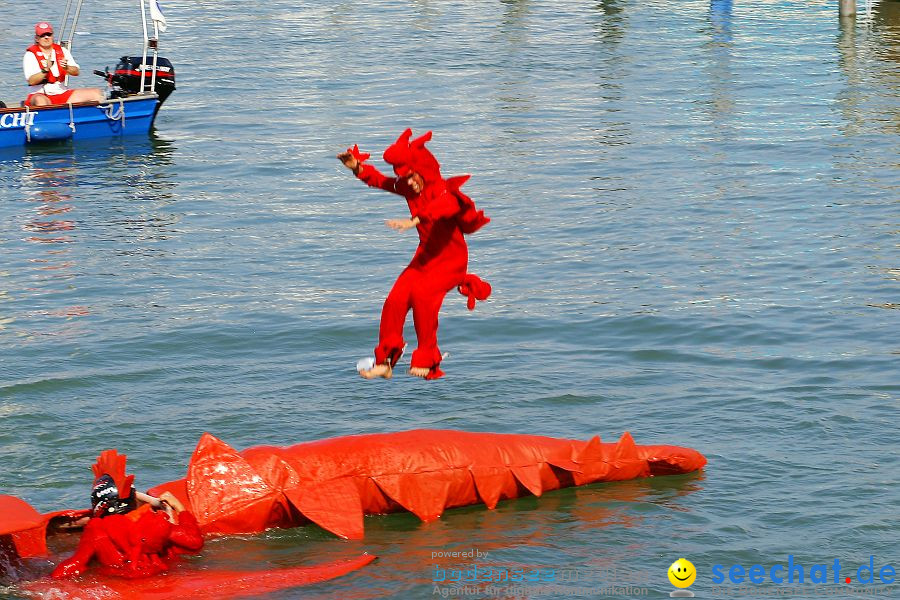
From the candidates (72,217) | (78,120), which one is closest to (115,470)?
(72,217)

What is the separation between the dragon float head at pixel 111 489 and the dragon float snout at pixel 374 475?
0.82 metres

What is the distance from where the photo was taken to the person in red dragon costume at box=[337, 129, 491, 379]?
10.8m

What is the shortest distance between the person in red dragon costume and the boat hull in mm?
18774

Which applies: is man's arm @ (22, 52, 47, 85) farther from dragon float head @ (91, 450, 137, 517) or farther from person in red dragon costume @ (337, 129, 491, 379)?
person in red dragon costume @ (337, 129, 491, 379)

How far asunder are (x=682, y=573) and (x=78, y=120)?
20.8m

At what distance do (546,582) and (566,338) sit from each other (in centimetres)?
649

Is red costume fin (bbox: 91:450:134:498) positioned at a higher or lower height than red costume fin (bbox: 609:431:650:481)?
higher

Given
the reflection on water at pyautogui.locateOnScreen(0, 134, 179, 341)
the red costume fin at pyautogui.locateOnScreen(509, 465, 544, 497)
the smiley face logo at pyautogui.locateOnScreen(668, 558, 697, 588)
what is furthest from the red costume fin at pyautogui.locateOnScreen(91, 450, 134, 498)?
the reflection on water at pyautogui.locateOnScreen(0, 134, 179, 341)

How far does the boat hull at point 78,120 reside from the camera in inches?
1095

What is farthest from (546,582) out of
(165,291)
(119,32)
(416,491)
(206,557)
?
(119,32)

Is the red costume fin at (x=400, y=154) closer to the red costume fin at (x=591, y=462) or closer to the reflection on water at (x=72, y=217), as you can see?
the red costume fin at (x=591, y=462)

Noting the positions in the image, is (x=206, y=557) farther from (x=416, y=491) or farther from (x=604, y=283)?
(x=604, y=283)

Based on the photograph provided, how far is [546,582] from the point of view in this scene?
38.3 ft

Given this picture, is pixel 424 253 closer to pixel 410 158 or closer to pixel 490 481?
pixel 410 158
